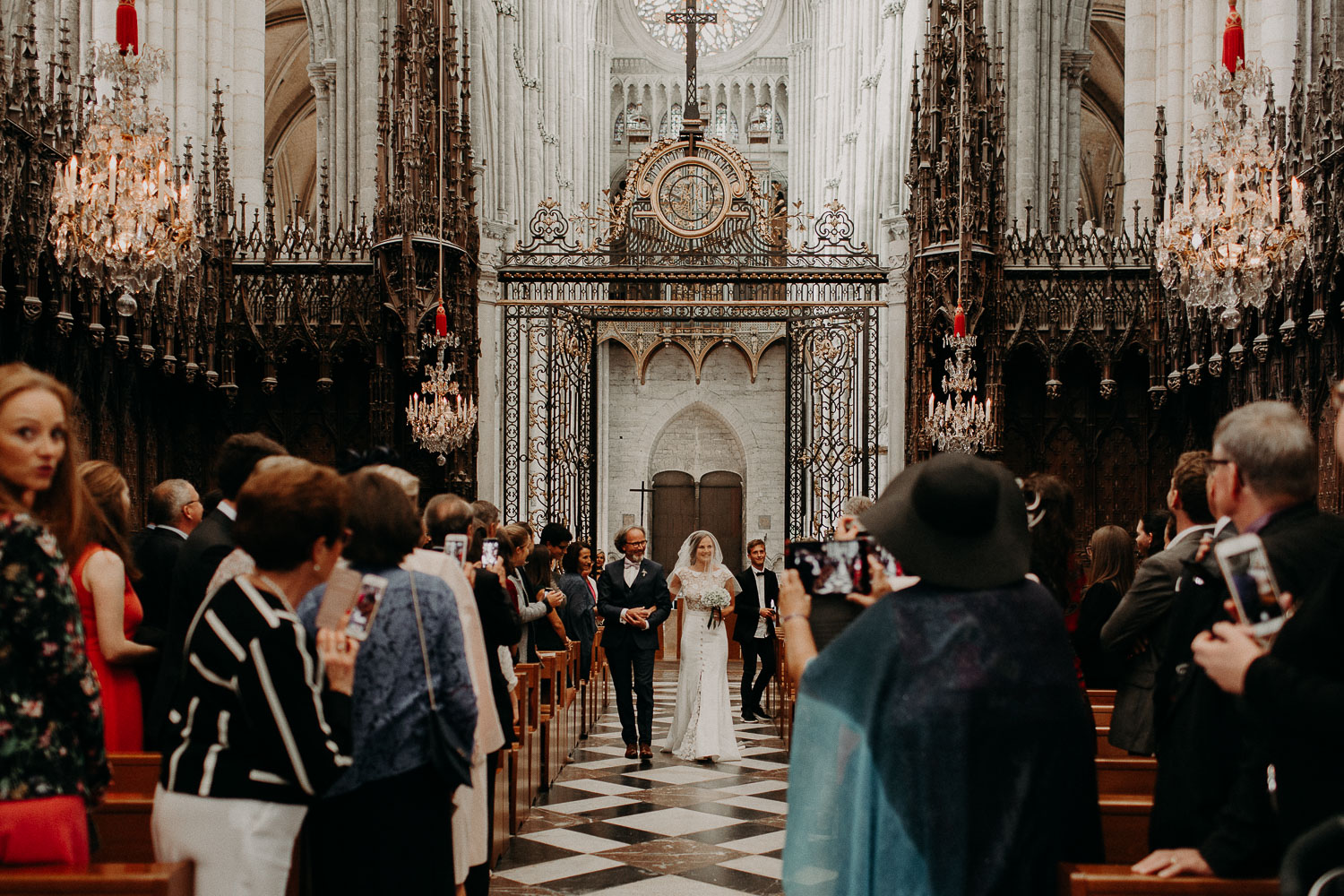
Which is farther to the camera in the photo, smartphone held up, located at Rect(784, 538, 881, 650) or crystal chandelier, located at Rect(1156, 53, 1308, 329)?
crystal chandelier, located at Rect(1156, 53, 1308, 329)

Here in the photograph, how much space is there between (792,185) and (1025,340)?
32.2 m

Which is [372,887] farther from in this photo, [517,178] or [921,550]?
[517,178]

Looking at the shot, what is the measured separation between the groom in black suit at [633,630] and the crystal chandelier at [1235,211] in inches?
164

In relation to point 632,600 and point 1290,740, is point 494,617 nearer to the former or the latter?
point 1290,740

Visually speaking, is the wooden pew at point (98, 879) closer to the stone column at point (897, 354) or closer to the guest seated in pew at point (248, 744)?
the guest seated in pew at point (248, 744)

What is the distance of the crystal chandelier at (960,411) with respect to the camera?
11656mm

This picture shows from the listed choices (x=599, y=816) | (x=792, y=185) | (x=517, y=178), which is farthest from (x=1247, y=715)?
(x=792, y=185)

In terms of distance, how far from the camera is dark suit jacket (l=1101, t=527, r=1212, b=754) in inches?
163

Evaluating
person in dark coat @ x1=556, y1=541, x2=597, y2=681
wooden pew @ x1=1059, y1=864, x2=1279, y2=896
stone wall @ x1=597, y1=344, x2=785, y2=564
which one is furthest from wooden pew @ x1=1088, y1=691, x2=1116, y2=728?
stone wall @ x1=597, y1=344, x2=785, y2=564

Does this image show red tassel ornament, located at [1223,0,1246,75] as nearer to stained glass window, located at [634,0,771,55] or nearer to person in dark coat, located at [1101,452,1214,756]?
person in dark coat, located at [1101,452,1214,756]

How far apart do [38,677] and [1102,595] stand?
3862 mm

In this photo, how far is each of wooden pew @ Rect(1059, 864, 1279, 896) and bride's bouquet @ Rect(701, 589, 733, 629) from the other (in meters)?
6.63

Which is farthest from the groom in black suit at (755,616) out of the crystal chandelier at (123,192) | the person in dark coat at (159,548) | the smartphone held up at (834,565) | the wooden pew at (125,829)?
the smartphone held up at (834,565)

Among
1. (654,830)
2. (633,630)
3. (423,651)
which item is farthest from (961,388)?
(423,651)
